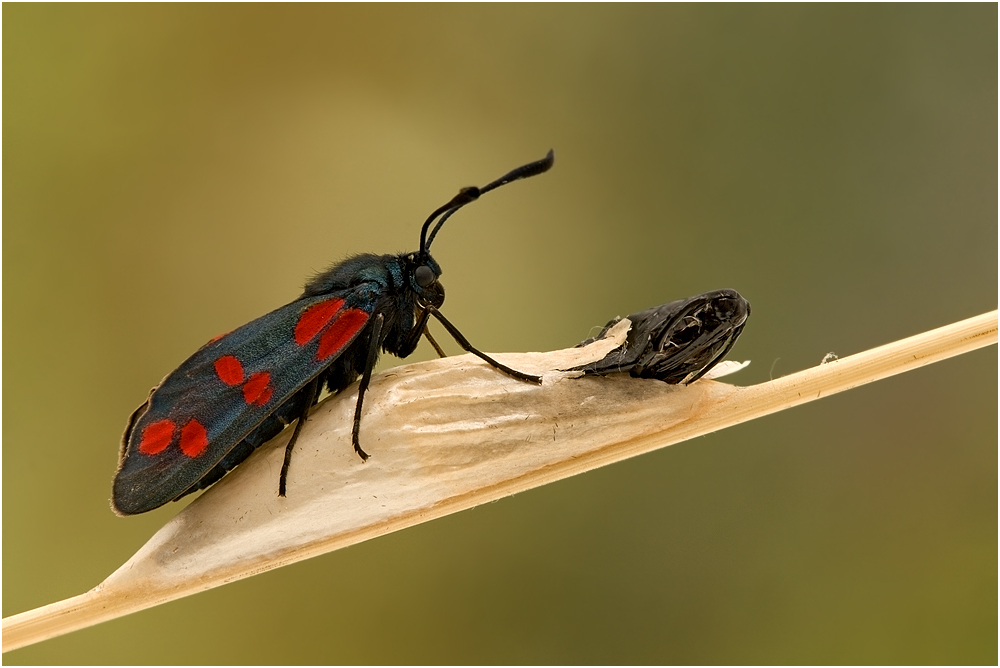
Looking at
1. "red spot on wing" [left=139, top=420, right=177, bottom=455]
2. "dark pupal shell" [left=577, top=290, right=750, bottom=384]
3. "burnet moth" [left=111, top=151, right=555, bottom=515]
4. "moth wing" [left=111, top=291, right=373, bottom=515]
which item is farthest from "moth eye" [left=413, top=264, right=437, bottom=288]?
"red spot on wing" [left=139, top=420, right=177, bottom=455]

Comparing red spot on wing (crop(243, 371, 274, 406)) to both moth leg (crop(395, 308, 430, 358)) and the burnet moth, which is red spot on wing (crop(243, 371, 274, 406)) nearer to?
the burnet moth

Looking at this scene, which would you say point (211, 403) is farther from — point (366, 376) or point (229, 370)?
point (366, 376)

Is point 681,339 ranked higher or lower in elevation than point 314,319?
lower

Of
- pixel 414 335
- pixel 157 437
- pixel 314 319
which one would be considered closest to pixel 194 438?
pixel 157 437

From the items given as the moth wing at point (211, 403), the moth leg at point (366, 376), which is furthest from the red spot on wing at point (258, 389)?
the moth leg at point (366, 376)

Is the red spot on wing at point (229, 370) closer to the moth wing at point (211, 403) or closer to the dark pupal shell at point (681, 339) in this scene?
the moth wing at point (211, 403)

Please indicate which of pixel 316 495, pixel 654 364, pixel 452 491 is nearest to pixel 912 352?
pixel 654 364

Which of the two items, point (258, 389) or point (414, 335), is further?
point (414, 335)

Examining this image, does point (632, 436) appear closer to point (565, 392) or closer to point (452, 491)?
point (565, 392)
